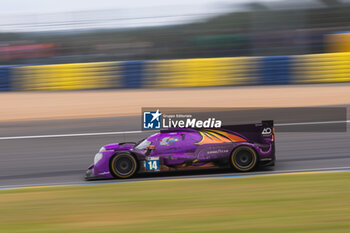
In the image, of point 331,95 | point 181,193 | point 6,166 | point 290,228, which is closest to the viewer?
point 290,228

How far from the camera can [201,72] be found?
1647cm

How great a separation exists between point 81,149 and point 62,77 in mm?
7473

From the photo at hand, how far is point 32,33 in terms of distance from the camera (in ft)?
58.9

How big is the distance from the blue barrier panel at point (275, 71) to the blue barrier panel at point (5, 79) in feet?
26.4

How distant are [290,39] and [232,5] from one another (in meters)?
2.48

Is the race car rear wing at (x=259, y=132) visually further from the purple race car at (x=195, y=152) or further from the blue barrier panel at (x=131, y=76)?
the blue barrier panel at (x=131, y=76)

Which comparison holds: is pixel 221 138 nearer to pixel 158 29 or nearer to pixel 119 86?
pixel 119 86

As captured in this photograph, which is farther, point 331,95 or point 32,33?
point 32,33

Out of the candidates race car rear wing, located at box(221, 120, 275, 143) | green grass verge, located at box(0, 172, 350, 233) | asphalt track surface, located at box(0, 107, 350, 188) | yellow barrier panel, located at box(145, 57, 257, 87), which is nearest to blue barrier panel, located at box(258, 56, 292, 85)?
yellow barrier panel, located at box(145, 57, 257, 87)

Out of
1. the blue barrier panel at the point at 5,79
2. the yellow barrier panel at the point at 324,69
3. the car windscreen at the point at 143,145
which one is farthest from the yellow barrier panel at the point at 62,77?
the car windscreen at the point at 143,145

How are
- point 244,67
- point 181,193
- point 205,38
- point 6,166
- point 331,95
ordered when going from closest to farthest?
point 181,193 < point 6,166 < point 331,95 < point 244,67 < point 205,38

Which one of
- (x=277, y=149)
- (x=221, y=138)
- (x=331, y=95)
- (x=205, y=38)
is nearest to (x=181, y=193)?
(x=221, y=138)

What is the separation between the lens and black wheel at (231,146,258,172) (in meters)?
7.55

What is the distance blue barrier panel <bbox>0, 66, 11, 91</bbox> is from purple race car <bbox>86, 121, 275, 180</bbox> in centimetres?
1041
